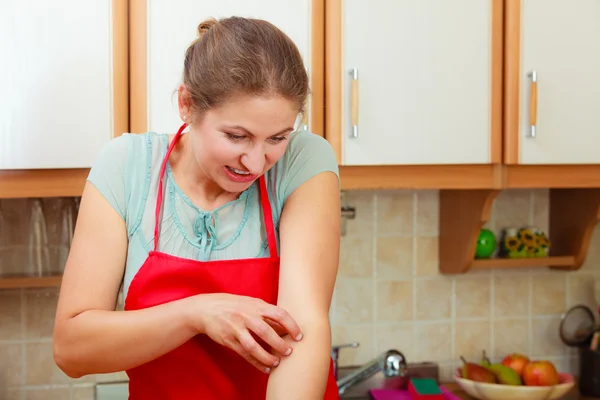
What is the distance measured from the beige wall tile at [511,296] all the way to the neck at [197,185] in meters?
1.24

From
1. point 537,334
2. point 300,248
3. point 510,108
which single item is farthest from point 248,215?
point 537,334

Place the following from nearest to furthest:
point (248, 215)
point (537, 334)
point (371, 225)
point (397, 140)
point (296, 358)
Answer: point (296, 358)
point (248, 215)
point (397, 140)
point (371, 225)
point (537, 334)

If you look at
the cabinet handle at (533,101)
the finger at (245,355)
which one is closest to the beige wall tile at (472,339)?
the cabinet handle at (533,101)

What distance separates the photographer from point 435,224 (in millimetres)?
2107

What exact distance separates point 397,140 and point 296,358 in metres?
0.79

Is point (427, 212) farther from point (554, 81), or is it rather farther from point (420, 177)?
point (554, 81)

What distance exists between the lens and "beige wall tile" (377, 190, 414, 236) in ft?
6.79

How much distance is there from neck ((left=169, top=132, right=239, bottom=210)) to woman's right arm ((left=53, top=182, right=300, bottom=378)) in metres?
0.13

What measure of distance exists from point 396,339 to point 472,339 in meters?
0.25

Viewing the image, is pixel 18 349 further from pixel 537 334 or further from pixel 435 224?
pixel 537 334

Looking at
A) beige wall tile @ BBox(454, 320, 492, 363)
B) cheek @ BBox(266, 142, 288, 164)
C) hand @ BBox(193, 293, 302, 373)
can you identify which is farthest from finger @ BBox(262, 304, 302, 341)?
beige wall tile @ BBox(454, 320, 492, 363)

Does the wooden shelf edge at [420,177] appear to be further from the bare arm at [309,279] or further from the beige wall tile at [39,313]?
the beige wall tile at [39,313]

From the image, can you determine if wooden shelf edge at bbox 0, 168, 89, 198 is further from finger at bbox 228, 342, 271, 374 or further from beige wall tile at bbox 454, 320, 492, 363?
beige wall tile at bbox 454, 320, 492, 363

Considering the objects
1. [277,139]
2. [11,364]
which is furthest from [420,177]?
[11,364]
